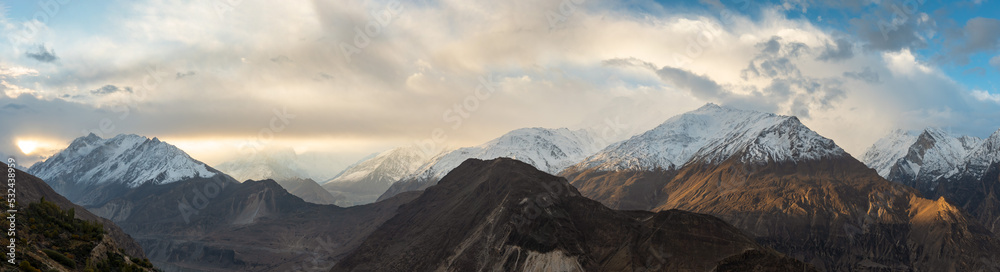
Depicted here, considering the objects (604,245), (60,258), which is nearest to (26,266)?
(60,258)

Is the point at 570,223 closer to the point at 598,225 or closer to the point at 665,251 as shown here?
the point at 598,225

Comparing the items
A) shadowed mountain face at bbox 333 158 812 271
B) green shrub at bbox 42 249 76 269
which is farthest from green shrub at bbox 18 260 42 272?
shadowed mountain face at bbox 333 158 812 271

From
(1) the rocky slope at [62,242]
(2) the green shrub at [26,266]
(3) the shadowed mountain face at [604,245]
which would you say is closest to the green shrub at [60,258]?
(1) the rocky slope at [62,242]

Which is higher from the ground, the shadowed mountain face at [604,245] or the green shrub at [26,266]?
the shadowed mountain face at [604,245]

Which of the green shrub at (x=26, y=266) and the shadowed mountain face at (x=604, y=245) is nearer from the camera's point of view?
the green shrub at (x=26, y=266)

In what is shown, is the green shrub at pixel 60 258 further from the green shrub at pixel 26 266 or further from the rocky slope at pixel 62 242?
the green shrub at pixel 26 266

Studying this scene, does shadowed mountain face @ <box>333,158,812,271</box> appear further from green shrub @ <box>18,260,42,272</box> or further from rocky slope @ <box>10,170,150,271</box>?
green shrub @ <box>18,260,42,272</box>

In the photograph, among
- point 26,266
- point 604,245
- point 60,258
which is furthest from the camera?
point 604,245

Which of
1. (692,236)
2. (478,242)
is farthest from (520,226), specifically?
(692,236)

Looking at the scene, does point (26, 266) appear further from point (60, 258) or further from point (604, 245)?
point (604, 245)

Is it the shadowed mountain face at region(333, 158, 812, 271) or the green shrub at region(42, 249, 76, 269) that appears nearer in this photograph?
the green shrub at region(42, 249, 76, 269)

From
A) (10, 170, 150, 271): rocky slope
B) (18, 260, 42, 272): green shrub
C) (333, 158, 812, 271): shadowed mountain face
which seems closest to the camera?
(18, 260, 42, 272): green shrub
